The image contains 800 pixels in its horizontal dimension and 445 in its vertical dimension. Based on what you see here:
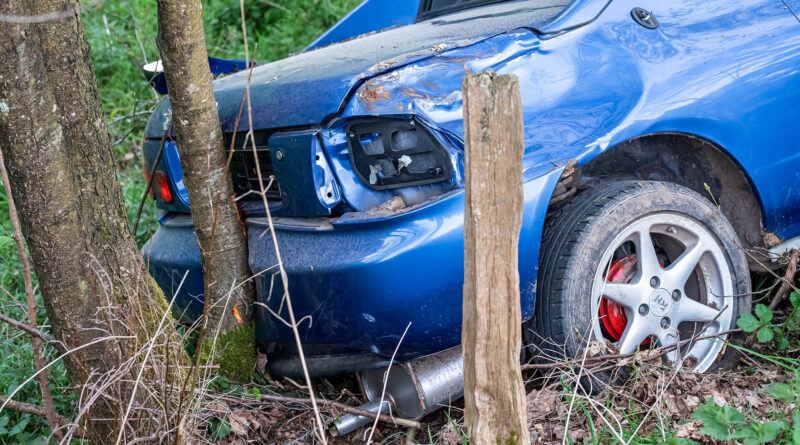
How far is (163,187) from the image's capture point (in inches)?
111

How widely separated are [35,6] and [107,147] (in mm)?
418

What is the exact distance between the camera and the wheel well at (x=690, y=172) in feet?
8.54

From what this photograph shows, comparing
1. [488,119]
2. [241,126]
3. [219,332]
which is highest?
[488,119]

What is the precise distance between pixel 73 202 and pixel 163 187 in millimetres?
850

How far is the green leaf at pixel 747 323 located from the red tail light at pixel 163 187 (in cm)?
208

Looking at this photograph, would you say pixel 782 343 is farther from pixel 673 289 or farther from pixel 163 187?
pixel 163 187

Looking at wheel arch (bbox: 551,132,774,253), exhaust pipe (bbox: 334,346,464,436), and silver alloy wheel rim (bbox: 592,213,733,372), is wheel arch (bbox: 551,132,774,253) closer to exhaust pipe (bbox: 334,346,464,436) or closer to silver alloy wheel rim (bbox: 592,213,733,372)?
silver alloy wheel rim (bbox: 592,213,733,372)

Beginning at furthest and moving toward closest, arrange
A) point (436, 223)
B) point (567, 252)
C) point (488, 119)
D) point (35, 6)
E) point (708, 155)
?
point (708, 155), point (567, 252), point (436, 223), point (35, 6), point (488, 119)

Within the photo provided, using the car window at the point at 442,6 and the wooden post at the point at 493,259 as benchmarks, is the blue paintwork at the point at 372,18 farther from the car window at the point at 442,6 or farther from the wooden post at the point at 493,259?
the wooden post at the point at 493,259

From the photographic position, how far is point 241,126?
2.47 m

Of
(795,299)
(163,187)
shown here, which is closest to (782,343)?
(795,299)

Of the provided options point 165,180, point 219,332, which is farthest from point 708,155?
point 165,180

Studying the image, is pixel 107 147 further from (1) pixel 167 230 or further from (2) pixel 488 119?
(2) pixel 488 119

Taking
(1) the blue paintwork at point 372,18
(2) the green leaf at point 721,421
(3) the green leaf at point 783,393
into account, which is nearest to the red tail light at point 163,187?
(1) the blue paintwork at point 372,18
